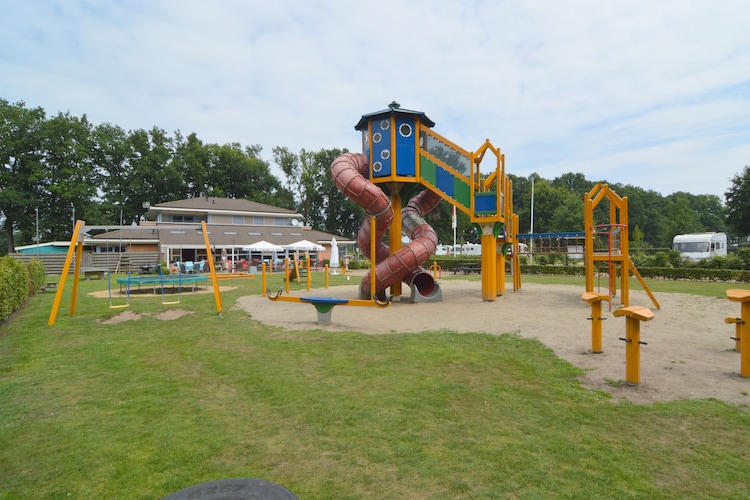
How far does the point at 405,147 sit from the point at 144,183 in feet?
178

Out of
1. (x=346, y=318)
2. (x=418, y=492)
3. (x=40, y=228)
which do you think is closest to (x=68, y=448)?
(x=418, y=492)

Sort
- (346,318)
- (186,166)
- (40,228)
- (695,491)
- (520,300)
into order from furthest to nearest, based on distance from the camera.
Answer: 1. (186,166)
2. (40,228)
3. (520,300)
4. (346,318)
5. (695,491)

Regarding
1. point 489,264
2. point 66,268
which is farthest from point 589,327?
point 66,268

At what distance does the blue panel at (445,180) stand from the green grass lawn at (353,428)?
935cm

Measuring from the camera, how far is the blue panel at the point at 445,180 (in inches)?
650

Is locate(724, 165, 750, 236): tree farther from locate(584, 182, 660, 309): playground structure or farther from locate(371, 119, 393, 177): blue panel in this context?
locate(371, 119, 393, 177): blue panel

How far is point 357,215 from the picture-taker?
7331cm

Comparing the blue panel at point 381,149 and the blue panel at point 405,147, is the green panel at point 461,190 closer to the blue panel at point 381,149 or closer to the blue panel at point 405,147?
the blue panel at point 405,147

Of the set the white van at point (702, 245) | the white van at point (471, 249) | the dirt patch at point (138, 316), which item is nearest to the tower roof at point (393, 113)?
the dirt patch at point (138, 316)

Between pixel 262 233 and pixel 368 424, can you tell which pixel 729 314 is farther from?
pixel 262 233

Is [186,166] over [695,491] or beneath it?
over

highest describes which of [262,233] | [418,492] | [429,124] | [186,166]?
[186,166]

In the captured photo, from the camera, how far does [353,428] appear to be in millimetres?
4668

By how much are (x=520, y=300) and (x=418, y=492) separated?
14.2 meters
